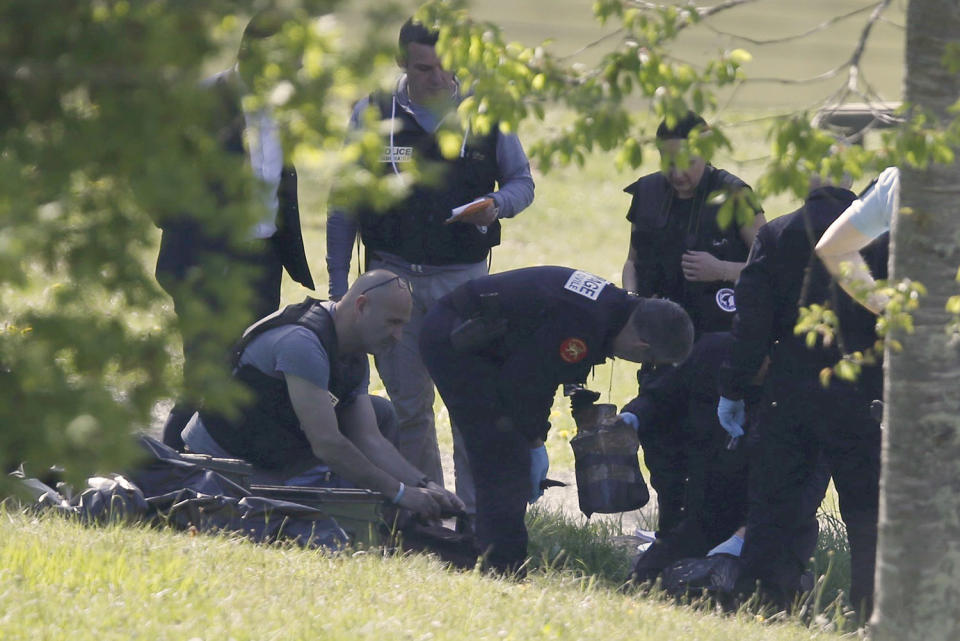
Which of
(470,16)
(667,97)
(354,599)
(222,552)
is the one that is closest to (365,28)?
(667,97)

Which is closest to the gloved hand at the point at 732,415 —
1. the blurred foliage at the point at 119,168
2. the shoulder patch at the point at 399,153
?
the shoulder patch at the point at 399,153

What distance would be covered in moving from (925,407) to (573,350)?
159 centimetres

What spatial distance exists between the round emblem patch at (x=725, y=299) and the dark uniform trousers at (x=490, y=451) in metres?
1.23

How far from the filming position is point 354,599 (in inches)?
148

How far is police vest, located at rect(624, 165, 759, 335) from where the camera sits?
18.3 ft

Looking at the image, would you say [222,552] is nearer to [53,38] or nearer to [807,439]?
[807,439]

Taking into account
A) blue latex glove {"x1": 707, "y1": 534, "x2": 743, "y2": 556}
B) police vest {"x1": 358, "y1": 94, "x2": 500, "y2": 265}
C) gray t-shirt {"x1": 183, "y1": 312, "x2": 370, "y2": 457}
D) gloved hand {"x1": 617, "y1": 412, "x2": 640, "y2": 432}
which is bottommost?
blue latex glove {"x1": 707, "y1": 534, "x2": 743, "y2": 556}

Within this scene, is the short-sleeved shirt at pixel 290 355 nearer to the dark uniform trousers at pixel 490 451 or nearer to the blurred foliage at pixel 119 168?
the dark uniform trousers at pixel 490 451

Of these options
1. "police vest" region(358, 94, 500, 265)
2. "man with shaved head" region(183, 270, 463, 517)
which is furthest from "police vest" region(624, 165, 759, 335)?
"man with shaved head" region(183, 270, 463, 517)

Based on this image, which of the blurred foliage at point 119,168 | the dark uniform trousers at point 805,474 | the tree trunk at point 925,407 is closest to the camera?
the blurred foliage at point 119,168

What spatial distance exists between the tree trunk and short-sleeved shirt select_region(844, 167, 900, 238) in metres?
0.61

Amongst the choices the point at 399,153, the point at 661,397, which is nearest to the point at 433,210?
the point at 399,153

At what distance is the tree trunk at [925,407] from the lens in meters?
3.20

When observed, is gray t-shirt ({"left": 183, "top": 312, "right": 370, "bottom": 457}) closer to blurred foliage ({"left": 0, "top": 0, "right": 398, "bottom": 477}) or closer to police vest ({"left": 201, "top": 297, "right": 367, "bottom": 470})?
police vest ({"left": 201, "top": 297, "right": 367, "bottom": 470})
